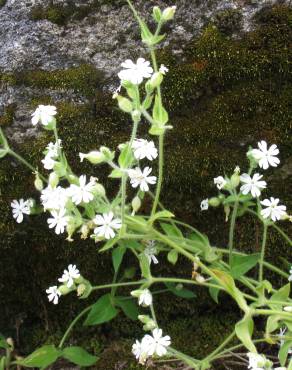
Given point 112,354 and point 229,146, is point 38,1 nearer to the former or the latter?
point 229,146

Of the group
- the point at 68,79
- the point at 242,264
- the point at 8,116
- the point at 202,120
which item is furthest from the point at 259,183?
the point at 8,116

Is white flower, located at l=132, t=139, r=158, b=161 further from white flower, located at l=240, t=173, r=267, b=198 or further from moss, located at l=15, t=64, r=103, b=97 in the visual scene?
moss, located at l=15, t=64, r=103, b=97

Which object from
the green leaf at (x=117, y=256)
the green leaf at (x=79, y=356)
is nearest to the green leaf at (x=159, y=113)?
the green leaf at (x=117, y=256)

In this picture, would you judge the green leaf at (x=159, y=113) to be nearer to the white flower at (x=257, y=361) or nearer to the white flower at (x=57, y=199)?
the white flower at (x=57, y=199)

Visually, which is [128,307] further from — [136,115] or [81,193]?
[136,115]

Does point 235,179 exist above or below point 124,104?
below

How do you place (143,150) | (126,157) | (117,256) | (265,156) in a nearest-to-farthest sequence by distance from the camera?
(126,157) < (143,150) < (265,156) < (117,256)
